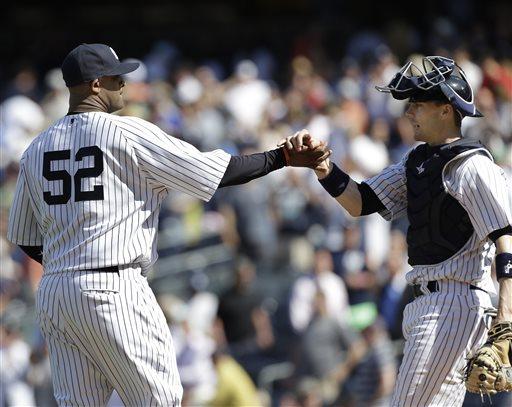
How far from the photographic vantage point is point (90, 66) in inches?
210

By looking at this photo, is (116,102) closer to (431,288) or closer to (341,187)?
(341,187)

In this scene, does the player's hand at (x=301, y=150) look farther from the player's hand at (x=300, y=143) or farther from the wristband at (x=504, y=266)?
the wristband at (x=504, y=266)

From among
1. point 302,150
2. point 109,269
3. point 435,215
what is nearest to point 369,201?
point 302,150

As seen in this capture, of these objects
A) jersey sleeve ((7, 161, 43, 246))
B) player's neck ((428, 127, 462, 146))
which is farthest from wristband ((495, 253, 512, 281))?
jersey sleeve ((7, 161, 43, 246))

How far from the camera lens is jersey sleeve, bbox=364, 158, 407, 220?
19.0 ft

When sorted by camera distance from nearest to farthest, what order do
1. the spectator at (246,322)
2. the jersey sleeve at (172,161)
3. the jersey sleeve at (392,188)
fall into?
the jersey sleeve at (172,161) → the jersey sleeve at (392,188) → the spectator at (246,322)

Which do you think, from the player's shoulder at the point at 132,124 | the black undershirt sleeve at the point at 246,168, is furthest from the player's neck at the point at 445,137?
the player's shoulder at the point at 132,124

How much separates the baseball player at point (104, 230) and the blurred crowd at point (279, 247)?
4.13 metres

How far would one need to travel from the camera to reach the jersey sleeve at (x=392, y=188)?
228 inches

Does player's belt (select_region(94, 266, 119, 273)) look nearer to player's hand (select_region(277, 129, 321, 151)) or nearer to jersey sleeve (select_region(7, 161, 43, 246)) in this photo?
jersey sleeve (select_region(7, 161, 43, 246))

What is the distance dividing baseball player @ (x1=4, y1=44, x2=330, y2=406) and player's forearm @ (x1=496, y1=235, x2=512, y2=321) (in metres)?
1.19

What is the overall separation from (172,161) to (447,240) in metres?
1.24

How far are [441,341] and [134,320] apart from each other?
1315 mm

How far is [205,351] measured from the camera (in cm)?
1099
